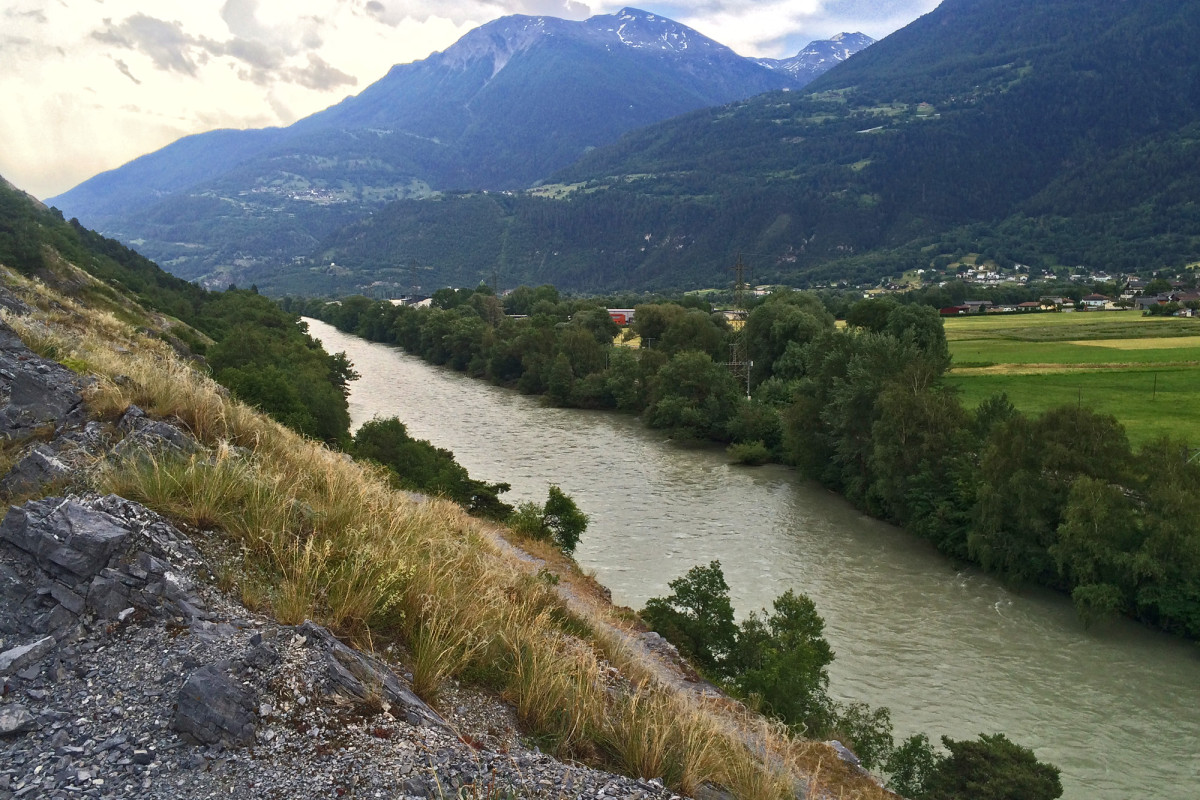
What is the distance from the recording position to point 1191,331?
6700 cm

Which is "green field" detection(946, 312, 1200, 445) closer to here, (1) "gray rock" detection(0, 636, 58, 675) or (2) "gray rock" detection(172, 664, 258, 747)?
(2) "gray rock" detection(172, 664, 258, 747)

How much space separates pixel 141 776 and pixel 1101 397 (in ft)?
162

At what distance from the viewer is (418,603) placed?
241 inches

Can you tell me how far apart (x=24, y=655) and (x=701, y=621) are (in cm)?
1320

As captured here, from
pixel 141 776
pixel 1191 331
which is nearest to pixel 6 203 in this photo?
pixel 141 776

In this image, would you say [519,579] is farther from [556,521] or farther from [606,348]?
[606,348]

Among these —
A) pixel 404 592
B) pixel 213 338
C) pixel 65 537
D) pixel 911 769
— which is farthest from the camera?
pixel 213 338

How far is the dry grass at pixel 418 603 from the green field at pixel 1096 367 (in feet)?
95.5

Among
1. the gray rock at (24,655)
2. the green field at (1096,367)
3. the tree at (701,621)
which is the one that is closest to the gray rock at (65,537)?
the gray rock at (24,655)

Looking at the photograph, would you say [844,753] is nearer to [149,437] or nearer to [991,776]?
[991,776]

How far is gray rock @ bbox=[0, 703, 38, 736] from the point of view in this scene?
4090 mm

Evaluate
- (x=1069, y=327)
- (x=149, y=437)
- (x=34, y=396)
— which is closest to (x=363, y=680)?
(x=149, y=437)

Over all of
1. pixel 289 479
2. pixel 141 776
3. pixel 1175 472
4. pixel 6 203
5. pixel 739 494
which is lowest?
pixel 739 494

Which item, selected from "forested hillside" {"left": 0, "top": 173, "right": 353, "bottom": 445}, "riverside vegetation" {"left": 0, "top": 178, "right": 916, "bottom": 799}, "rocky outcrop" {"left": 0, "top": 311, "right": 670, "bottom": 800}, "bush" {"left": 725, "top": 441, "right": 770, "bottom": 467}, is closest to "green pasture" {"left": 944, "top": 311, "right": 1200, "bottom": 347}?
"bush" {"left": 725, "top": 441, "right": 770, "bottom": 467}
